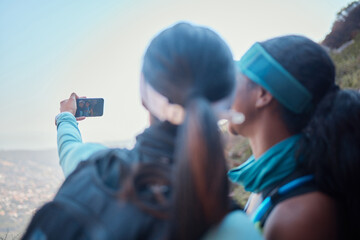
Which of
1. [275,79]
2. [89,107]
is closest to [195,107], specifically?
[275,79]

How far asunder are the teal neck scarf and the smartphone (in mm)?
946

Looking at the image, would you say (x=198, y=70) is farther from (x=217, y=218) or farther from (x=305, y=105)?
(x=305, y=105)

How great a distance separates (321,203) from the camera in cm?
121

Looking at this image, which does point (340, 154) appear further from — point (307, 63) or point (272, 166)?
point (307, 63)

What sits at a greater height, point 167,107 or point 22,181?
point 167,107

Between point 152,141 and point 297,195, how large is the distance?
0.72 m

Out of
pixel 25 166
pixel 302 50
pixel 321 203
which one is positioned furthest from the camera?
pixel 25 166

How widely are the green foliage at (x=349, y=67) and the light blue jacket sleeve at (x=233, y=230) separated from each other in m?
5.63

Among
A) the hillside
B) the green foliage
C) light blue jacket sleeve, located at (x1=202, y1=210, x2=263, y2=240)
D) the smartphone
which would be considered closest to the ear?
light blue jacket sleeve, located at (x1=202, y1=210, x2=263, y2=240)

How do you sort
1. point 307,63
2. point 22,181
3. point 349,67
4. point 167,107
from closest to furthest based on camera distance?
point 167,107 → point 307,63 → point 22,181 → point 349,67

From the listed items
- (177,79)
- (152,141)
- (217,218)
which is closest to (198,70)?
(177,79)

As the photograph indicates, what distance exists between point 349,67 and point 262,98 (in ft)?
24.0

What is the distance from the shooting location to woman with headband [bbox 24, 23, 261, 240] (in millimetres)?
728

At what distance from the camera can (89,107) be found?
6.19ft
